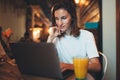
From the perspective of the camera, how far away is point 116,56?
302cm

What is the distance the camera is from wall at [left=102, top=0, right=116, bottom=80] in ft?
9.83

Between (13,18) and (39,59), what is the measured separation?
6.02ft

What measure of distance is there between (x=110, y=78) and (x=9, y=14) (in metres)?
1.60

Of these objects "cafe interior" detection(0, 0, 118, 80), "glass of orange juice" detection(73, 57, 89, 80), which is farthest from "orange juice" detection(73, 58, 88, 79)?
"cafe interior" detection(0, 0, 118, 80)

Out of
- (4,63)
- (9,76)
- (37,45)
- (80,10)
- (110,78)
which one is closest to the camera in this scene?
(37,45)

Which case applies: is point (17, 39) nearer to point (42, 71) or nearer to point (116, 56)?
point (116, 56)

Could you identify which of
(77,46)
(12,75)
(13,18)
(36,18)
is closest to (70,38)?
(77,46)

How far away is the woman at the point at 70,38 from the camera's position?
171cm

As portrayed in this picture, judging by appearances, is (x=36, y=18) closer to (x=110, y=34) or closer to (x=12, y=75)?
(x=110, y=34)

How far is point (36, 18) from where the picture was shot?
294 cm

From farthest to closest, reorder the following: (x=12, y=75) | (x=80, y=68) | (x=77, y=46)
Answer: (x=77, y=46) → (x=12, y=75) → (x=80, y=68)

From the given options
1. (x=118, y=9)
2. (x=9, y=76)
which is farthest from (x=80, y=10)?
(x=9, y=76)

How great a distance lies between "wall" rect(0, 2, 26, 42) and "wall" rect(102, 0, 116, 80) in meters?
1.10

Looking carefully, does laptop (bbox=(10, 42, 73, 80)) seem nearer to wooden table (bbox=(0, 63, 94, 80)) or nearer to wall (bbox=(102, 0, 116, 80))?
wooden table (bbox=(0, 63, 94, 80))
